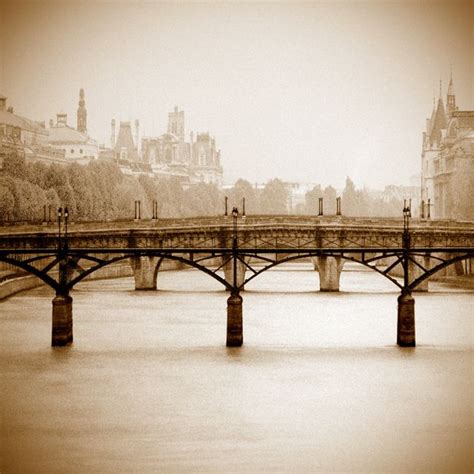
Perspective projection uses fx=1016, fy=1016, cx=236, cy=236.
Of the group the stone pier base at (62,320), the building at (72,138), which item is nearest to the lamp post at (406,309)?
the stone pier base at (62,320)

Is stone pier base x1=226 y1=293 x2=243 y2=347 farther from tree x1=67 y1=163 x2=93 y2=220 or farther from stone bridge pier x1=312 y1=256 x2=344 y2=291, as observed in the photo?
tree x1=67 y1=163 x2=93 y2=220

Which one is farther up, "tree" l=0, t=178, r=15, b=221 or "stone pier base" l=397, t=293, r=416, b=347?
"tree" l=0, t=178, r=15, b=221

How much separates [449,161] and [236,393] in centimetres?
7066

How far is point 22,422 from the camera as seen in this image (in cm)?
2792

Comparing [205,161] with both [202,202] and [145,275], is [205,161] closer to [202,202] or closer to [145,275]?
[202,202]

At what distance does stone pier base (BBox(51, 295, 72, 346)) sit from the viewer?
113ft

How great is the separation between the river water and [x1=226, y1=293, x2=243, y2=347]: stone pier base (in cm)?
77

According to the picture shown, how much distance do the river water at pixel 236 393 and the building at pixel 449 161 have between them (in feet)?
129

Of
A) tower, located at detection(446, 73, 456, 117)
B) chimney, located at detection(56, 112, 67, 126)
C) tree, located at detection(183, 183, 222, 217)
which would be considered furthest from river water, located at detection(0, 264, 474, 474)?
chimney, located at detection(56, 112, 67, 126)

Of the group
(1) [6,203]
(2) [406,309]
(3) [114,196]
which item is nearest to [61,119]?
(3) [114,196]

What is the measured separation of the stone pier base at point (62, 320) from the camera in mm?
34438

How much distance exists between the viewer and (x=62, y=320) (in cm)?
3569

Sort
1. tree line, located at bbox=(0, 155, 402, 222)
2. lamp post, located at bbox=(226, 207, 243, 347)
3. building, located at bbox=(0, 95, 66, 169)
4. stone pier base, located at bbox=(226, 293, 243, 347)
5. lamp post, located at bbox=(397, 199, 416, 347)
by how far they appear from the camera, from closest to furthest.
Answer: lamp post, located at bbox=(226, 207, 243, 347) → stone pier base, located at bbox=(226, 293, 243, 347) → lamp post, located at bbox=(397, 199, 416, 347) → tree line, located at bbox=(0, 155, 402, 222) → building, located at bbox=(0, 95, 66, 169)

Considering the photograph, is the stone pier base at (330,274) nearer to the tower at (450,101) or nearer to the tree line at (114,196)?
the tree line at (114,196)
